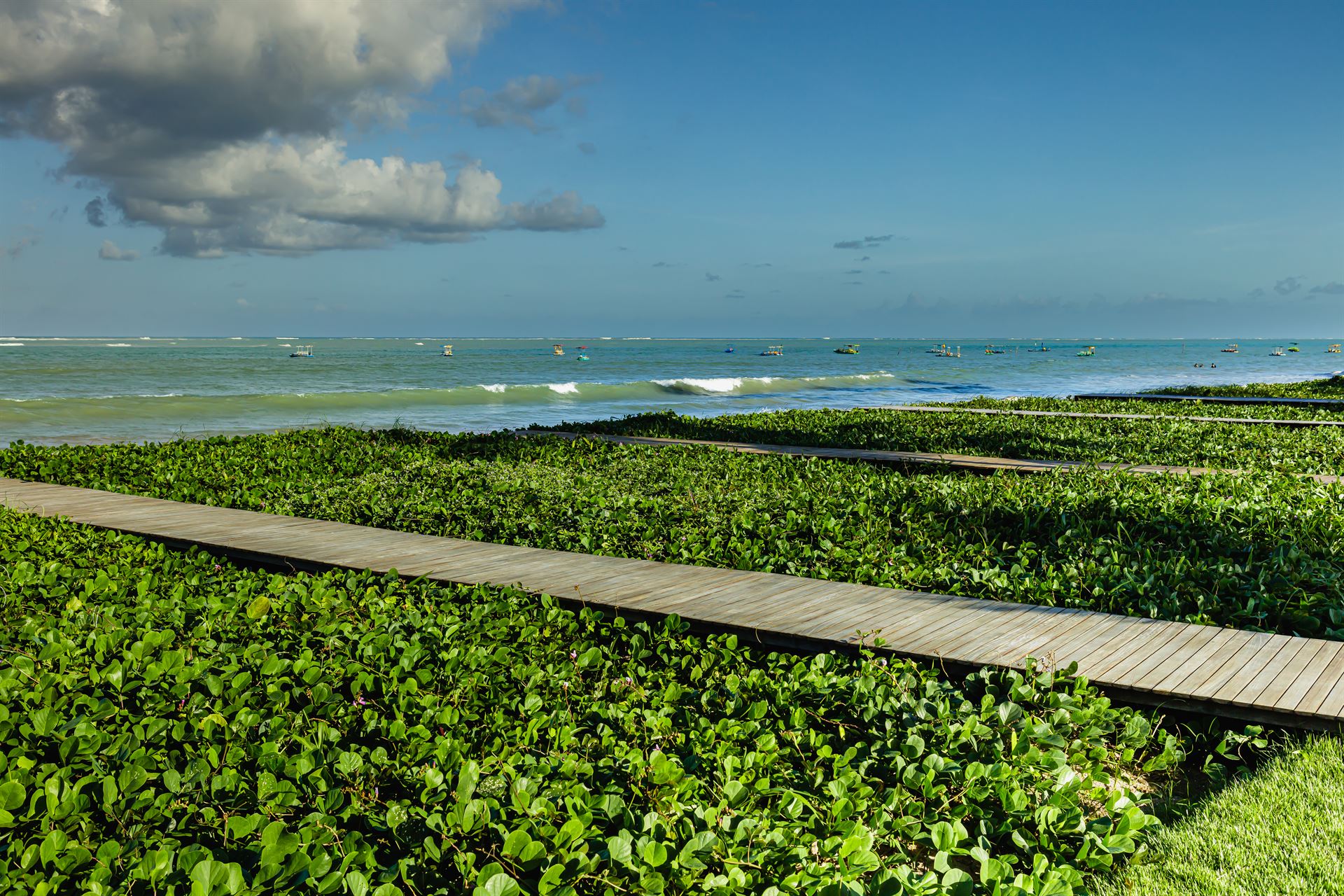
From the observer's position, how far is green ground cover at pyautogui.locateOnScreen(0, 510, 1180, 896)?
2.68 m

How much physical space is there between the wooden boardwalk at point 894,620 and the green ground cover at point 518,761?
19 centimetres

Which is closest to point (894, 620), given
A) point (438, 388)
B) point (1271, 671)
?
point (1271, 671)

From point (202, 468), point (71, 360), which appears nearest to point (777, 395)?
point (202, 468)

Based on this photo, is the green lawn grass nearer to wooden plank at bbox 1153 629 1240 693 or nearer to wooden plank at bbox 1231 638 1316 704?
wooden plank at bbox 1231 638 1316 704

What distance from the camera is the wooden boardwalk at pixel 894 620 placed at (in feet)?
12.9

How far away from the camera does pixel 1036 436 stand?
44.4 ft

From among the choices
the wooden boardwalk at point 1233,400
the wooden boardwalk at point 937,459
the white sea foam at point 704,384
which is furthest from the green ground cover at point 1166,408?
the white sea foam at point 704,384

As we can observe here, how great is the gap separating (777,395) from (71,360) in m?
49.7

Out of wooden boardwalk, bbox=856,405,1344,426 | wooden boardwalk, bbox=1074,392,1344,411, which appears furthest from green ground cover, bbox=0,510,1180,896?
wooden boardwalk, bbox=1074,392,1344,411

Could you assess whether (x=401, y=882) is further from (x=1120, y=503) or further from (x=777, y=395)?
(x=777, y=395)

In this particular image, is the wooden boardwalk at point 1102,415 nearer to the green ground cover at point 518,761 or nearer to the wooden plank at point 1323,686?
the wooden plank at point 1323,686

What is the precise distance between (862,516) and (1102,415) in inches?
419

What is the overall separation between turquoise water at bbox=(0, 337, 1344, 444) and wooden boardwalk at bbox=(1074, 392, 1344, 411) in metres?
10.1

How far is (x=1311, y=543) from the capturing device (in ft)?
21.1
